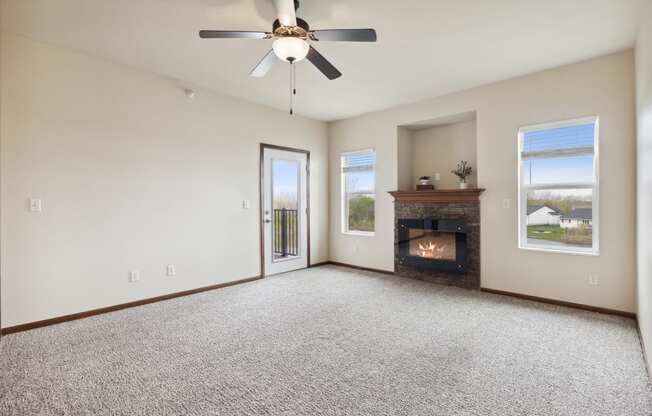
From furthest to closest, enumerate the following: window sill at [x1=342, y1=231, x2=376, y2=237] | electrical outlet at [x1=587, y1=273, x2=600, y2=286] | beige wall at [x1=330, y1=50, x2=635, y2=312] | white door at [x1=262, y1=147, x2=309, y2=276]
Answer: window sill at [x1=342, y1=231, x2=376, y2=237] → white door at [x1=262, y1=147, x2=309, y2=276] → electrical outlet at [x1=587, y1=273, x2=600, y2=286] → beige wall at [x1=330, y1=50, x2=635, y2=312]

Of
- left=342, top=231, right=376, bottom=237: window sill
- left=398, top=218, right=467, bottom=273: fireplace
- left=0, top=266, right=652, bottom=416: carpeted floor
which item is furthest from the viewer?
left=342, top=231, right=376, bottom=237: window sill

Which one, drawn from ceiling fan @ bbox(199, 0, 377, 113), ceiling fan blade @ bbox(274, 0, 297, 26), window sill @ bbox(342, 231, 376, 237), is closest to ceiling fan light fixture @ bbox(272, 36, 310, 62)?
ceiling fan @ bbox(199, 0, 377, 113)

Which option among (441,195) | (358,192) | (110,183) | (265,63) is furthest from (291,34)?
(358,192)

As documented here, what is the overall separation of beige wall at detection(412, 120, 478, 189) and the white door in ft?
6.61

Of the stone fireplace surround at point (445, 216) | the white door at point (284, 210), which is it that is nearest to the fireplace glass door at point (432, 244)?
the stone fireplace surround at point (445, 216)

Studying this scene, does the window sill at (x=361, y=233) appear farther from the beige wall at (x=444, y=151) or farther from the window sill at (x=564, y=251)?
the window sill at (x=564, y=251)

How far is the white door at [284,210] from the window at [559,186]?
3.39 m

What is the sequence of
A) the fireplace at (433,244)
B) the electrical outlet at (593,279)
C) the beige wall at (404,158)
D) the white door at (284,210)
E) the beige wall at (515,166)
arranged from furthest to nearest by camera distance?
1. the beige wall at (404,158)
2. the white door at (284,210)
3. the fireplace at (433,244)
4. the electrical outlet at (593,279)
5. the beige wall at (515,166)

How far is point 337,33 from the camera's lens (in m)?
2.33

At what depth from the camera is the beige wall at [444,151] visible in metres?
4.91

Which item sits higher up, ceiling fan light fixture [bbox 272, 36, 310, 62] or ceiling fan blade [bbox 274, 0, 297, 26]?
ceiling fan blade [bbox 274, 0, 297, 26]

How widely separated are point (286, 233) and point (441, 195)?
2.65 meters

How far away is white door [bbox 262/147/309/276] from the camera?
17.1ft

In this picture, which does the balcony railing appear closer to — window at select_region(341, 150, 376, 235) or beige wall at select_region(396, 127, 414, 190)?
window at select_region(341, 150, 376, 235)
